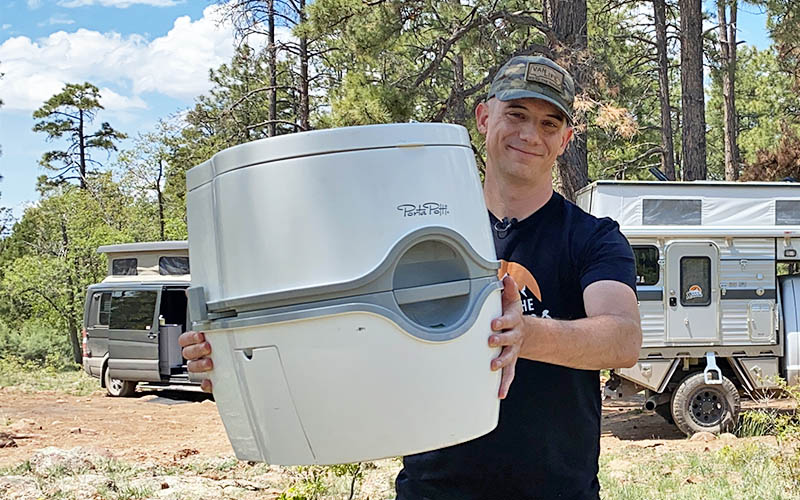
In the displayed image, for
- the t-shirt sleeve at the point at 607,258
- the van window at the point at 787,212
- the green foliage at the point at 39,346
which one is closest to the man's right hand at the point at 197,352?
the t-shirt sleeve at the point at 607,258

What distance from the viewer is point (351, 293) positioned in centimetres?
150

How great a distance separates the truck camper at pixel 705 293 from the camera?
396 inches

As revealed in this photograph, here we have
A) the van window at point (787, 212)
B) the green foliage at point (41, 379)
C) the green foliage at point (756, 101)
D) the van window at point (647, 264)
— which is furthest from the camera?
the green foliage at point (756, 101)

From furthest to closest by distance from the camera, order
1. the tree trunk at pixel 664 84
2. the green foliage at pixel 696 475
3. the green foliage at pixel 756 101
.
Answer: the green foliage at pixel 756 101
the tree trunk at pixel 664 84
the green foliage at pixel 696 475

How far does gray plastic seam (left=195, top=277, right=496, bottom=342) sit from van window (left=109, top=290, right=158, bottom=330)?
43.0 ft

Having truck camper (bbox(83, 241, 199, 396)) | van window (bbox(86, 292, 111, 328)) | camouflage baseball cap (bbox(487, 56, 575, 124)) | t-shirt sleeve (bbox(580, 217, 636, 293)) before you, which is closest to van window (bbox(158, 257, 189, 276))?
truck camper (bbox(83, 241, 199, 396))

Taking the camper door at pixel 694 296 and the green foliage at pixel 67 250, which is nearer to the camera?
the camper door at pixel 694 296

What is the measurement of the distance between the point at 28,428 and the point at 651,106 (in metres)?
23.5

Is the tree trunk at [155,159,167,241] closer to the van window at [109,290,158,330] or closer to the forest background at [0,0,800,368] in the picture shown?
the forest background at [0,0,800,368]

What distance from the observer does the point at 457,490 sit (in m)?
2.28

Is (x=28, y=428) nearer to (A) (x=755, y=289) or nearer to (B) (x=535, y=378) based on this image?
(A) (x=755, y=289)

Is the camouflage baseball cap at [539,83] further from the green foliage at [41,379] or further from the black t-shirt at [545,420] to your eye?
the green foliage at [41,379]

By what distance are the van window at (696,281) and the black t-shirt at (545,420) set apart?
822cm

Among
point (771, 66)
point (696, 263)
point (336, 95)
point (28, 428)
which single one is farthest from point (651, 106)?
point (28, 428)
